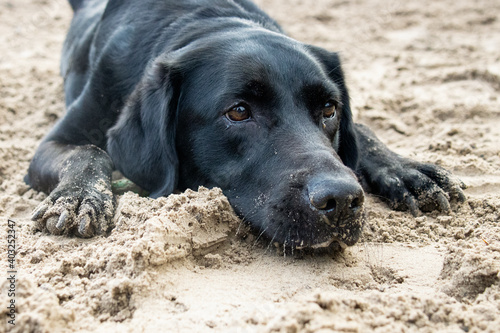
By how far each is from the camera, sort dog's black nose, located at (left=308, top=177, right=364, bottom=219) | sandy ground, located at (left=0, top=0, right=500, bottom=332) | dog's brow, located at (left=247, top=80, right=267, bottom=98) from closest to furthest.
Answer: sandy ground, located at (left=0, top=0, right=500, bottom=332)
dog's black nose, located at (left=308, top=177, right=364, bottom=219)
dog's brow, located at (left=247, top=80, right=267, bottom=98)

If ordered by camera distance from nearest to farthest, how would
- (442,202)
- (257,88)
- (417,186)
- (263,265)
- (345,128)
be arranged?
1. (263,265)
2. (257,88)
3. (442,202)
4. (417,186)
5. (345,128)

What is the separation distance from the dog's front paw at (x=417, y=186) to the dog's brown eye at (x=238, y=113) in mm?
993

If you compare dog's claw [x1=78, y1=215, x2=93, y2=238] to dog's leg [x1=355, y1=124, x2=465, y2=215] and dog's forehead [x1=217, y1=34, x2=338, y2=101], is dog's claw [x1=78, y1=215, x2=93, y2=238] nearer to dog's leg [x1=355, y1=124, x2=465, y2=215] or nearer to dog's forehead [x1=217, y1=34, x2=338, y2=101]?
dog's forehead [x1=217, y1=34, x2=338, y2=101]

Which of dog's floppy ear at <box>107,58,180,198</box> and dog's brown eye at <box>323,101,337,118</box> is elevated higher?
dog's brown eye at <box>323,101,337,118</box>

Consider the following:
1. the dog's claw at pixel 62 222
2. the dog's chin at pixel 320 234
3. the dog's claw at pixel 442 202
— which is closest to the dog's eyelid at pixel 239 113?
the dog's chin at pixel 320 234

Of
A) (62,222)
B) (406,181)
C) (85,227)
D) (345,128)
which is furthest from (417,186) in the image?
(62,222)

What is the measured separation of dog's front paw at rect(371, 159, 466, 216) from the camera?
292 cm

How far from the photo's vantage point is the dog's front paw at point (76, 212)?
249cm

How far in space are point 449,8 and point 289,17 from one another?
2428mm

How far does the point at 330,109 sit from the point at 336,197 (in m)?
1.00

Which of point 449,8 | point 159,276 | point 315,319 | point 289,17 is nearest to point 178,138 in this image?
point 159,276

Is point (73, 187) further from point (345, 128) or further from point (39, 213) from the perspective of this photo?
point (345, 128)

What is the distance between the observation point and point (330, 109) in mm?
2947

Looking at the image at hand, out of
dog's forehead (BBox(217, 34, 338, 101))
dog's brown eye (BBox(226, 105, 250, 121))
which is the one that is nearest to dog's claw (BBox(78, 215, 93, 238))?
dog's brown eye (BBox(226, 105, 250, 121))
